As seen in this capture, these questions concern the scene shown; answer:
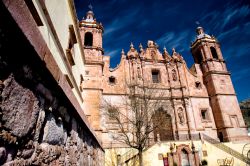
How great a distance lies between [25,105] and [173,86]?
23259 mm

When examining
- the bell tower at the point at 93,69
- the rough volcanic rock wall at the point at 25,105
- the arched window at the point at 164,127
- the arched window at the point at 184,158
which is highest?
the bell tower at the point at 93,69

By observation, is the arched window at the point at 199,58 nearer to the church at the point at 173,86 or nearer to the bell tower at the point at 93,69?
the church at the point at 173,86

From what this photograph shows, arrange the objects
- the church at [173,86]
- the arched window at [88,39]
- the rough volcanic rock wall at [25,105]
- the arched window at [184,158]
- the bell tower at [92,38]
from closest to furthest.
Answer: the rough volcanic rock wall at [25,105]
the arched window at [184,158]
the church at [173,86]
the bell tower at [92,38]
the arched window at [88,39]

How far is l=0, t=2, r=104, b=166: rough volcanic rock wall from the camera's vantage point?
3.38 ft

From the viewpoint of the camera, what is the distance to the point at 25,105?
1245 millimetres

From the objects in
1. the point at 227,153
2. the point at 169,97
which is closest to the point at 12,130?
the point at 227,153

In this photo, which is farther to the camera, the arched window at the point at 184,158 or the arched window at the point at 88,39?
the arched window at the point at 88,39

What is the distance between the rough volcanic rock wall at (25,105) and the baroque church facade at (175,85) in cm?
1619

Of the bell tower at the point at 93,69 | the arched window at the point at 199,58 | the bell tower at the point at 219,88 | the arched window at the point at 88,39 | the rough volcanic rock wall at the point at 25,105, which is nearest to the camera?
the rough volcanic rock wall at the point at 25,105

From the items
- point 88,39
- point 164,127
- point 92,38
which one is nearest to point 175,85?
point 164,127

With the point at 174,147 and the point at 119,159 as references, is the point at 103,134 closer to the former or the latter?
the point at 119,159

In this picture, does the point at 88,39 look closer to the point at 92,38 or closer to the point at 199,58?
the point at 92,38

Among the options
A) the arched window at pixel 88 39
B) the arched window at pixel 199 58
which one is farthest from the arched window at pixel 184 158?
the arched window at pixel 88 39

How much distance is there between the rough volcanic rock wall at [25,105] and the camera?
1.03 m
